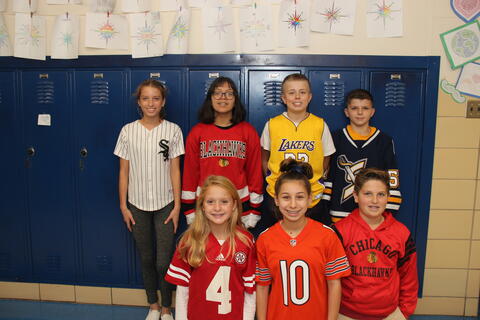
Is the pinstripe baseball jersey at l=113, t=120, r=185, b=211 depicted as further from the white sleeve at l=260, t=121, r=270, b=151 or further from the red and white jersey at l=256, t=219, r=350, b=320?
the red and white jersey at l=256, t=219, r=350, b=320

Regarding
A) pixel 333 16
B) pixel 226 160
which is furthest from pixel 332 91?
pixel 226 160

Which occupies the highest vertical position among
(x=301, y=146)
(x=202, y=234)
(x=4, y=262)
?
(x=301, y=146)

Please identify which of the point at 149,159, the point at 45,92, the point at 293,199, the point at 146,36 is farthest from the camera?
the point at 45,92

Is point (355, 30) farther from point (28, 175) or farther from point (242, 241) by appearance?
point (28, 175)

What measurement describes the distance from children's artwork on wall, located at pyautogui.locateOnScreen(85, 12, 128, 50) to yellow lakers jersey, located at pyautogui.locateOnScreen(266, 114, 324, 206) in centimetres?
137

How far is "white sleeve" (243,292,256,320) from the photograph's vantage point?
1.78m

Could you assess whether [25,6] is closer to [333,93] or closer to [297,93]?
[297,93]

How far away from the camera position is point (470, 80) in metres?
2.55

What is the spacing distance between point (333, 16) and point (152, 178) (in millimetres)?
1703

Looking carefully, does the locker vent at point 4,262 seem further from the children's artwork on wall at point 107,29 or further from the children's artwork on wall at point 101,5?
the children's artwork on wall at point 101,5

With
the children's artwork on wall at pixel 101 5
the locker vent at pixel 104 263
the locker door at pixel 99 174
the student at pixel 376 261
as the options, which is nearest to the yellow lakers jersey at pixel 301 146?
the student at pixel 376 261

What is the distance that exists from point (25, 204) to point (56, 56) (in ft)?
3.89

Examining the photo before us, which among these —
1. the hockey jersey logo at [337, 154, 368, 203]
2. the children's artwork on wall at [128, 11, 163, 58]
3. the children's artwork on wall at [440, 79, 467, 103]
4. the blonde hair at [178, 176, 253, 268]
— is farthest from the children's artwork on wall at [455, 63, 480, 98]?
the children's artwork on wall at [128, 11, 163, 58]

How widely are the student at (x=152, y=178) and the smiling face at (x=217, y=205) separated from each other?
72 centimetres
